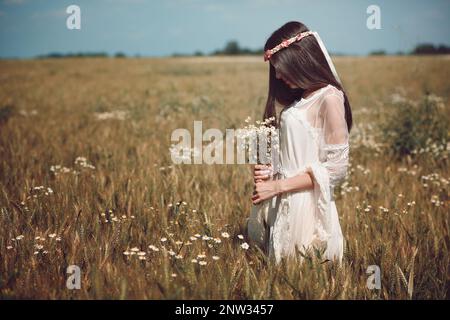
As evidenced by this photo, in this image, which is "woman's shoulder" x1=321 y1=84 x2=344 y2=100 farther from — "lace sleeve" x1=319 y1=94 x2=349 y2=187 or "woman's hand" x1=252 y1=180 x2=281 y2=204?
"woman's hand" x1=252 y1=180 x2=281 y2=204

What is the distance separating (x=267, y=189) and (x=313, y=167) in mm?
285

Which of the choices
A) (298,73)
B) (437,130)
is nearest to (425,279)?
(298,73)

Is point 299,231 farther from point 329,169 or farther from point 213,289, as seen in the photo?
point 213,289

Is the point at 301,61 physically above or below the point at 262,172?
above

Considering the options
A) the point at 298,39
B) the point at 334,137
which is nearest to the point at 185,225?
the point at 334,137

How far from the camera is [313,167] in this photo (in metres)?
2.32

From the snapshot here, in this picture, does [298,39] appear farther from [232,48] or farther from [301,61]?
[232,48]

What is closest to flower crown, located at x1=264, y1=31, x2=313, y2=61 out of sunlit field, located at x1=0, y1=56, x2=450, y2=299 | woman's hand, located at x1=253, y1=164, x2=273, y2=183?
woman's hand, located at x1=253, y1=164, x2=273, y2=183

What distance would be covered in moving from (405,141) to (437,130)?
0.58m

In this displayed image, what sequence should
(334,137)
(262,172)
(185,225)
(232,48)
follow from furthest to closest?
(232,48) < (185,225) < (262,172) < (334,137)

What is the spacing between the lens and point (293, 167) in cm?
240

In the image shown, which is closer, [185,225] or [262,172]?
[262,172]

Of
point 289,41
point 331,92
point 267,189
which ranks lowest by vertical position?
point 267,189
